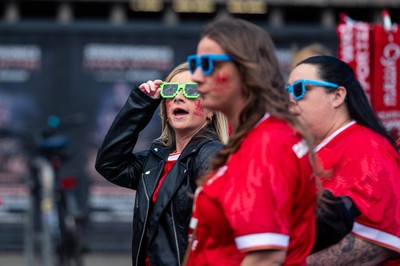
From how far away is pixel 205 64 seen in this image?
3.02 metres

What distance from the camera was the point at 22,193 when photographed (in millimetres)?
11289

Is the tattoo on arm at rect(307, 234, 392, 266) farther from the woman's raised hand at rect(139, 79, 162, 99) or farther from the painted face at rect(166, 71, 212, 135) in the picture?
the woman's raised hand at rect(139, 79, 162, 99)

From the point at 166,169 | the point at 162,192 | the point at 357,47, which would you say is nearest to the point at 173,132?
the point at 166,169

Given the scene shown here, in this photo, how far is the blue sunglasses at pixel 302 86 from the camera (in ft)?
13.7

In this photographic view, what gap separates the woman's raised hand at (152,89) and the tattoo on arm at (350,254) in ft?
3.60

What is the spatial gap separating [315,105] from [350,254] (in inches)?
A: 26.3

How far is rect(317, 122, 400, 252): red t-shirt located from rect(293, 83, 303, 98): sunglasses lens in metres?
0.26

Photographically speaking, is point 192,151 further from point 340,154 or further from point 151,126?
point 151,126

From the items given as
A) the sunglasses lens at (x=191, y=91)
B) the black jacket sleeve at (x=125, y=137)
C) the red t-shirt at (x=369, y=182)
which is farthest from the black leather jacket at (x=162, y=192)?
the red t-shirt at (x=369, y=182)

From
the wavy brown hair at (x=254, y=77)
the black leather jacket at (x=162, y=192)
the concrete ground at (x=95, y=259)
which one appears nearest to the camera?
the wavy brown hair at (x=254, y=77)

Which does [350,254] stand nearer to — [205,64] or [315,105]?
[315,105]

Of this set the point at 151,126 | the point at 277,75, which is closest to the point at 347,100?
the point at 277,75

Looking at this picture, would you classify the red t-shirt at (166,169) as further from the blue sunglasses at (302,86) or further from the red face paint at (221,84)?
the red face paint at (221,84)

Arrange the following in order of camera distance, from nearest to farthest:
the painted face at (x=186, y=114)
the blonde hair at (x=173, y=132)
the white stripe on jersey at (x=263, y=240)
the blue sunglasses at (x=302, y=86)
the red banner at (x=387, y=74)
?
the white stripe on jersey at (x=263, y=240) < the blue sunglasses at (x=302, y=86) < the painted face at (x=186, y=114) < the blonde hair at (x=173, y=132) < the red banner at (x=387, y=74)
